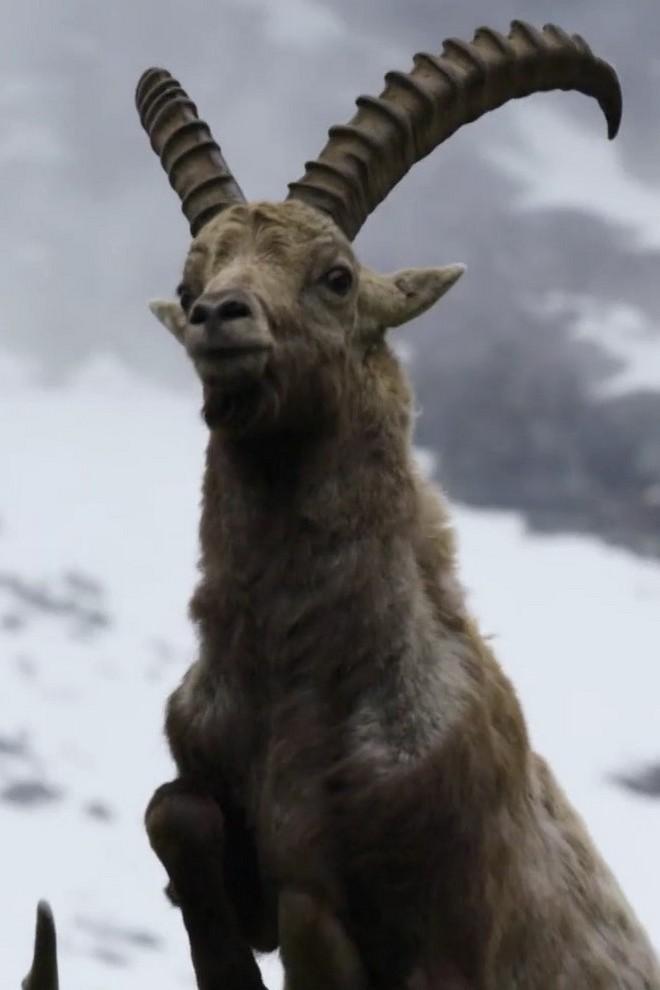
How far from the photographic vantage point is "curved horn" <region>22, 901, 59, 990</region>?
752 cm

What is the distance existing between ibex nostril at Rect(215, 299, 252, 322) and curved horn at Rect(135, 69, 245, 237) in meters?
1.51

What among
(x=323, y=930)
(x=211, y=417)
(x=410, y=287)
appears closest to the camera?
(x=323, y=930)

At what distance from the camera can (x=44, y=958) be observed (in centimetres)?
755

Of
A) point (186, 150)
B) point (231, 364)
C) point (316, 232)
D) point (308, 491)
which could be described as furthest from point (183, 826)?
point (186, 150)

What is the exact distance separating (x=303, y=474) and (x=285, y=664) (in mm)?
827

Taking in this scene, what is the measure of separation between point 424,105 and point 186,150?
1.22m

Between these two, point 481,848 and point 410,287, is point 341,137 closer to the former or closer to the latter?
point 410,287

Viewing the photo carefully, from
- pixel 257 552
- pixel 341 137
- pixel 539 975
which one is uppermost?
pixel 341 137

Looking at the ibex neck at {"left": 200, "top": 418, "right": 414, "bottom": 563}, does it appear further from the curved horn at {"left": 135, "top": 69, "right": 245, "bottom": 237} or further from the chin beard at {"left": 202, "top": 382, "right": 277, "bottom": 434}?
the curved horn at {"left": 135, "top": 69, "right": 245, "bottom": 237}

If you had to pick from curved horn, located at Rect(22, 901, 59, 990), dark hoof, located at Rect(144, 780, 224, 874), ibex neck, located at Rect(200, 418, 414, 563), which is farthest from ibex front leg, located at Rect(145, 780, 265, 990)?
ibex neck, located at Rect(200, 418, 414, 563)

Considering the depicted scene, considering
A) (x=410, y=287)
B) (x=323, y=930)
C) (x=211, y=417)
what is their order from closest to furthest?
1. (x=323, y=930)
2. (x=211, y=417)
3. (x=410, y=287)

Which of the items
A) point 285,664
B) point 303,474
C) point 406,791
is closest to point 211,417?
point 303,474

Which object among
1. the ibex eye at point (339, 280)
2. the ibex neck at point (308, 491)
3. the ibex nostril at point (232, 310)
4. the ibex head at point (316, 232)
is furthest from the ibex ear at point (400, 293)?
the ibex nostril at point (232, 310)

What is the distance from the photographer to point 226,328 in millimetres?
7160
